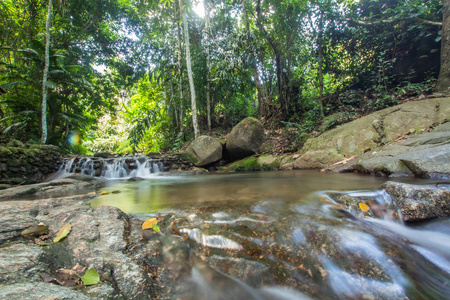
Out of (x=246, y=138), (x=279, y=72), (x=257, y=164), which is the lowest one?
(x=257, y=164)

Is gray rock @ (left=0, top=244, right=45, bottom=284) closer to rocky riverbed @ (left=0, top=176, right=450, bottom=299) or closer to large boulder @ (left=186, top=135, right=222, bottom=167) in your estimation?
rocky riverbed @ (left=0, top=176, right=450, bottom=299)

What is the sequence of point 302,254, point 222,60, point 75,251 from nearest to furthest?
point 75,251 < point 302,254 < point 222,60

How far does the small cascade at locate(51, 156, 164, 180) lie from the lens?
7.42 m

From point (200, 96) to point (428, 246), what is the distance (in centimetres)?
1172

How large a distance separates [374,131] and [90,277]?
655 centimetres

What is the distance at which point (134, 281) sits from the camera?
1.14 metres

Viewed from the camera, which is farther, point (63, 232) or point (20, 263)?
point (63, 232)

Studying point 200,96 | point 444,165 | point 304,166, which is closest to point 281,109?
point 304,166

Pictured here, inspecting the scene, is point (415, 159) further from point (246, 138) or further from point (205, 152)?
point (205, 152)

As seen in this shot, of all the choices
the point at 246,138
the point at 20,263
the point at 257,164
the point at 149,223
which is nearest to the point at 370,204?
the point at 149,223

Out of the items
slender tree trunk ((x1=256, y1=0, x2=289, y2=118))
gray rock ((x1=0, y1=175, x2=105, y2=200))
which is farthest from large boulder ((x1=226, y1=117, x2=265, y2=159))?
gray rock ((x1=0, y1=175, x2=105, y2=200))

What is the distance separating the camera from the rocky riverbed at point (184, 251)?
1068mm

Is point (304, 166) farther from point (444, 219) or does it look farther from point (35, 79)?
point (35, 79)

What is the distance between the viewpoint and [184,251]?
1523 mm
